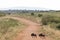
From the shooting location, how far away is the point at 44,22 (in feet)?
106

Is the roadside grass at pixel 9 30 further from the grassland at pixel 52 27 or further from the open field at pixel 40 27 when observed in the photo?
the grassland at pixel 52 27

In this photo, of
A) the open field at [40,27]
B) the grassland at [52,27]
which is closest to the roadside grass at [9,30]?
the open field at [40,27]

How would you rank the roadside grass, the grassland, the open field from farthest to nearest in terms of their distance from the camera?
the grassland → the open field → the roadside grass

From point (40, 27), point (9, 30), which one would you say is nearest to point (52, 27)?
point (40, 27)

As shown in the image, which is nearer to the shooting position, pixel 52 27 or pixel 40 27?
pixel 52 27

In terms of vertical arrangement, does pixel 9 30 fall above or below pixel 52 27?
above

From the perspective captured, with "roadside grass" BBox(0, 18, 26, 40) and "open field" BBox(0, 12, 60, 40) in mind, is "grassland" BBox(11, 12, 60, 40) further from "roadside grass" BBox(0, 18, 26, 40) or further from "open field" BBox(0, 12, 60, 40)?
"roadside grass" BBox(0, 18, 26, 40)

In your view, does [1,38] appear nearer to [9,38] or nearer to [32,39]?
[9,38]

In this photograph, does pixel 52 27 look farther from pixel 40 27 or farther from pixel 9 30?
pixel 9 30

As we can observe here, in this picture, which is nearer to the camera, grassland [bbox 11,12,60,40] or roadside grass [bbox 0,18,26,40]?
roadside grass [bbox 0,18,26,40]

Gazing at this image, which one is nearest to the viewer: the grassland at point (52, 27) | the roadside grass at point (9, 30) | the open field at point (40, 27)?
the roadside grass at point (9, 30)

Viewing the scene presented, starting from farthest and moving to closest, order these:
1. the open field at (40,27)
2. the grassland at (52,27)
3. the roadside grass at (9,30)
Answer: the grassland at (52,27)
the open field at (40,27)
the roadside grass at (9,30)

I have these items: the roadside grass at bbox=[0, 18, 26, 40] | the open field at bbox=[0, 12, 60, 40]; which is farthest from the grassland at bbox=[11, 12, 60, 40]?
the roadside grass at bbox=[0, 18, 26, 40]

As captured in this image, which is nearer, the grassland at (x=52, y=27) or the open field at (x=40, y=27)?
the open field at (x=40, y=27)
